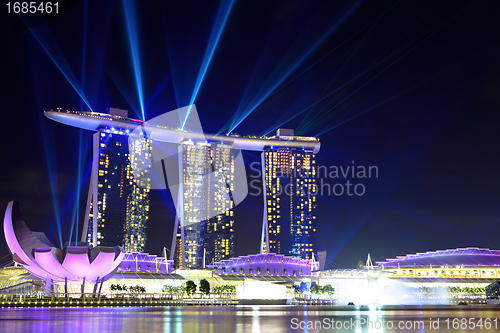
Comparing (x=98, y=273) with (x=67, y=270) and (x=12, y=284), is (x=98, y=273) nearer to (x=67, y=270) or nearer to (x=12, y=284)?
(x=67, y=270)

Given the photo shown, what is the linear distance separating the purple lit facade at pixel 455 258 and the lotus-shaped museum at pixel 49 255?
88.7 meters

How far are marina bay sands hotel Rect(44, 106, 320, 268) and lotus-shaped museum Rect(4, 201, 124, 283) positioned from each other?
66778 millimetres

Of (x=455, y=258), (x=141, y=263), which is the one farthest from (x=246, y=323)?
(x=455, y=258)

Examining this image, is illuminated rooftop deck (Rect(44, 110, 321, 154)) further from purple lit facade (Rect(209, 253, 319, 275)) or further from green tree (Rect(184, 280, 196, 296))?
green tree (Rect(184, 280, 196, 296))

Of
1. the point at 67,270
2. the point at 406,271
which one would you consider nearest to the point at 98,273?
the point at 67,270

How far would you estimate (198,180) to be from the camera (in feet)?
506

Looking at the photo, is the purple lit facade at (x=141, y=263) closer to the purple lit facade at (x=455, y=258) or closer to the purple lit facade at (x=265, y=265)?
the purple lit facade at (x=265, y=265)

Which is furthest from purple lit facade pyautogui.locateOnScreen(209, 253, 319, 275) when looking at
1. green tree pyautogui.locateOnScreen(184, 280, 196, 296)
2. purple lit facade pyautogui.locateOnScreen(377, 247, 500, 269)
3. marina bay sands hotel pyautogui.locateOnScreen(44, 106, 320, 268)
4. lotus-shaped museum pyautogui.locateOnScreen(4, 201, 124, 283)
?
lotus-shaped museum pyautogui.locateOnScreen(4, 201, 124, 283)

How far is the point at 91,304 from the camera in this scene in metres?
59.0

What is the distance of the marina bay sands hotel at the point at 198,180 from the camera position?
433ft

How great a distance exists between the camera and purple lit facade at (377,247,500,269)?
120 metres

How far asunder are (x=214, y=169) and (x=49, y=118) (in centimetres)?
5211

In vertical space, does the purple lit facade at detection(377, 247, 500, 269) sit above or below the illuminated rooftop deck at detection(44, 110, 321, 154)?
below

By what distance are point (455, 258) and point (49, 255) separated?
9813 cm
